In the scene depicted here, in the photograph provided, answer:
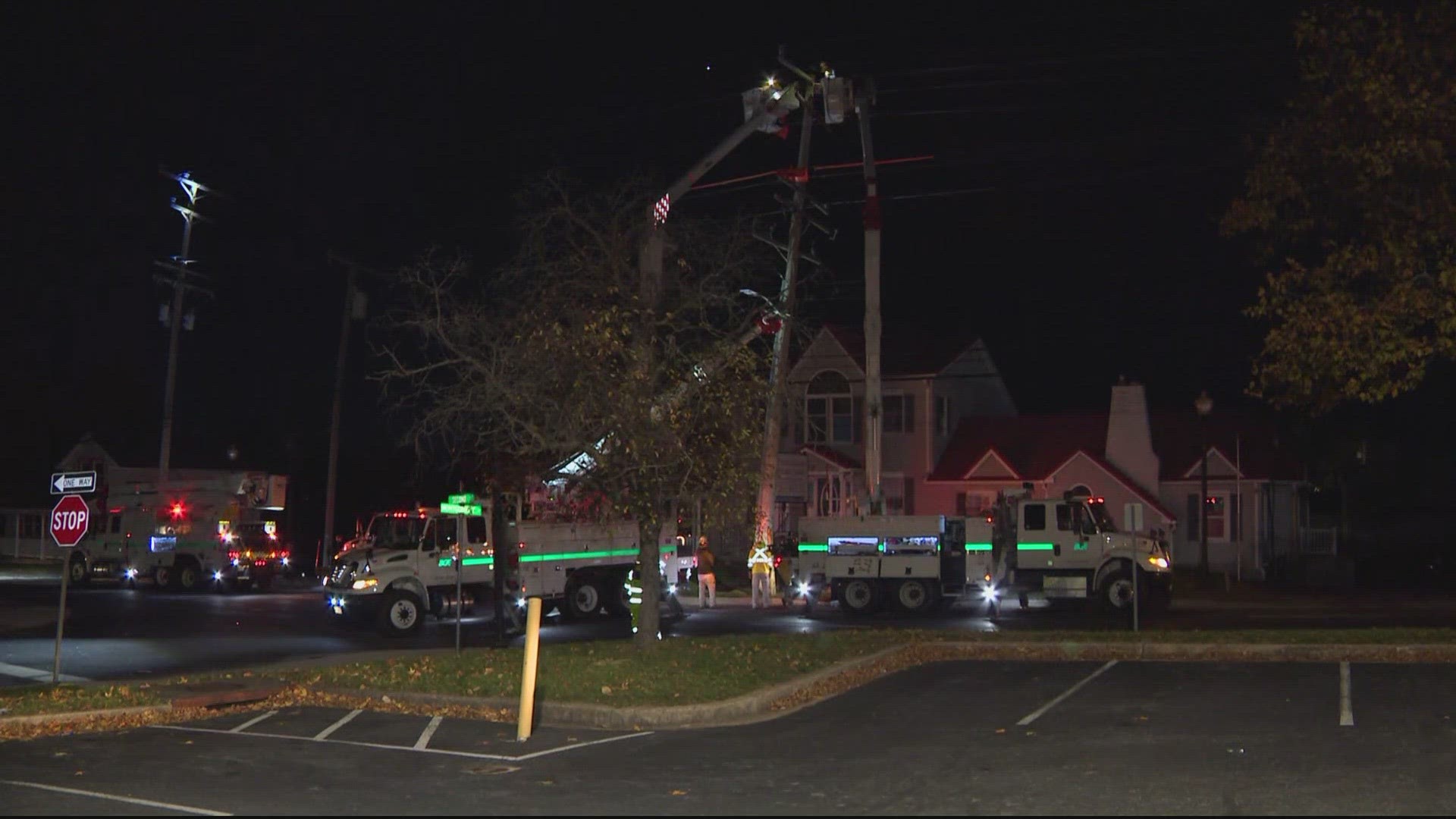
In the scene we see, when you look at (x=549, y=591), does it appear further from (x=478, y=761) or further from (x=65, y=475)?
(x=478, y=761)

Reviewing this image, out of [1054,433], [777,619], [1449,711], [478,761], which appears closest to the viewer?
[478,761]

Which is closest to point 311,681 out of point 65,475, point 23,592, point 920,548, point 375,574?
point 65,475

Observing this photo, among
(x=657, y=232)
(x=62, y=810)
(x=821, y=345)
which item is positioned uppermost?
(x=821, y=345)

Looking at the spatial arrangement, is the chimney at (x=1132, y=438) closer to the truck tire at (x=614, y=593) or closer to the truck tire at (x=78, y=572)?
the truck tire at (x=614, y=593)

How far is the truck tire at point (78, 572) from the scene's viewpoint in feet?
134

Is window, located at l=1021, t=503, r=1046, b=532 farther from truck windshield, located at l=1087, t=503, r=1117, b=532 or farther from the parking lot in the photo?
the parking lot

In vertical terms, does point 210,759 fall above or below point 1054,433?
below

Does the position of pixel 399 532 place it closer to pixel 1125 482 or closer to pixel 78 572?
pixel 78 572

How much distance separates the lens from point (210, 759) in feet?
39.0

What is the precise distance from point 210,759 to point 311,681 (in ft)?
14.8

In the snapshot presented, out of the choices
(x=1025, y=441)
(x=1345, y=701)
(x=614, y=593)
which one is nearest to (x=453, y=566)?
(x=614, y=593)

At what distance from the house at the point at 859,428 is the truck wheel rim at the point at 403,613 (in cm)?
2015

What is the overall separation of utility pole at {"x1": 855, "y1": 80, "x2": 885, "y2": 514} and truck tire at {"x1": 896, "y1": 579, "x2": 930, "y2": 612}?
6.86ft

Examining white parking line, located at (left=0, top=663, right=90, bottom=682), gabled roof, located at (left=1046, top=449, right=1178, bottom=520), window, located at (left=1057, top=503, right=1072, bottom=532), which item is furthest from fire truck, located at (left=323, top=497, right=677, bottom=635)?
gabled roof, located at (left=1046, top=449, right=1178, bottom=520)
